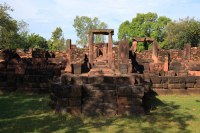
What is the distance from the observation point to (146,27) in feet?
140

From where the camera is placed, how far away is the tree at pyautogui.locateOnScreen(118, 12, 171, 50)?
41938mm

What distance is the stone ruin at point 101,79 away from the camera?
17.2ft

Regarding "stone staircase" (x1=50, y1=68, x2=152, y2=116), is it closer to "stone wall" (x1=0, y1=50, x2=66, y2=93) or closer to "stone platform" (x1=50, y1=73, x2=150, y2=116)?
"stone platform" (x1=50, y1=73, x2=150, y2=116)

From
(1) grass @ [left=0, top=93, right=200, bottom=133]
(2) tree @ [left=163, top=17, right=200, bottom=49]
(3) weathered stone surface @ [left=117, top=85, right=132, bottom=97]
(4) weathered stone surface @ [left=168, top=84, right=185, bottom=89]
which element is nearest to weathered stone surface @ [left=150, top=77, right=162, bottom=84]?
(4) weathered stone surface @ [left=168, top=84, right=185, bottom=89]

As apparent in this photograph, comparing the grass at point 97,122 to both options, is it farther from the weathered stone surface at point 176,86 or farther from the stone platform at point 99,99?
the weathered stone surface at point 176,86

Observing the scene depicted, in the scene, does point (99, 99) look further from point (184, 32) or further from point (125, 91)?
point (184, 32)

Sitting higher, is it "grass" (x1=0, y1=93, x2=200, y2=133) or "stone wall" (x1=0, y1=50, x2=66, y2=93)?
"stone wall" (x1=0, y1=50, x2=66, y2=93)

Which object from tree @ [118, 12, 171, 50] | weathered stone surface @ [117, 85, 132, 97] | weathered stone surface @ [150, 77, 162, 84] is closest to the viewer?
weathered stone surface @ [117, 85, 132, 97]

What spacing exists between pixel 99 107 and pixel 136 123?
1286 millimetres

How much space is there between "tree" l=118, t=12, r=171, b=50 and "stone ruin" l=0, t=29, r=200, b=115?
24.7 metres

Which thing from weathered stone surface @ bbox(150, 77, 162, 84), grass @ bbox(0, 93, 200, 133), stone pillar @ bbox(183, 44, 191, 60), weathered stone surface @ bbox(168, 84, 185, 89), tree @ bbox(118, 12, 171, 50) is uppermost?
tree @ bbox(118, 12, 171, 50)

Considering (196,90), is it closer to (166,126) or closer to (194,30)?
(166,126)

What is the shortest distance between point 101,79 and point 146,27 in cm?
4022

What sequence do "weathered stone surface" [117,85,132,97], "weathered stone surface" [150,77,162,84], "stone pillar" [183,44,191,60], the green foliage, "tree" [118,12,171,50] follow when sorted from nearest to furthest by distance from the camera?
1. "weathered stone surface" [117,85,132,97]
2. "weathered stone surface" [150,77,162,84]
3. "stone pillar" [183,44,191,60]
4. the green foliage
5. "tree" [118,12,171,50]
